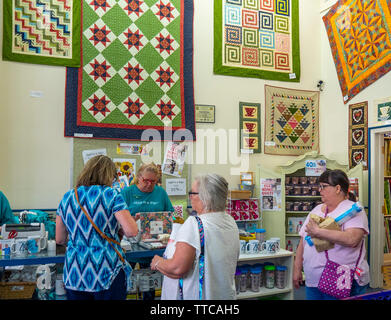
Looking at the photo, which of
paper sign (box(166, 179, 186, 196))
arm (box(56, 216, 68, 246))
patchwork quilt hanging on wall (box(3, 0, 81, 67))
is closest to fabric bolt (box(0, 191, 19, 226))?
arm (box(56, 216, 68, 246))

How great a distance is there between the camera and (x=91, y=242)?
1.94 meters

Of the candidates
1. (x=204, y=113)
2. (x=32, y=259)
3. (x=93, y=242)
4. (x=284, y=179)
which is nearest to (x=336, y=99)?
(x=284, y=179)

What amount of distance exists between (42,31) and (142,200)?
2.25m

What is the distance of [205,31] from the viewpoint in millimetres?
4812

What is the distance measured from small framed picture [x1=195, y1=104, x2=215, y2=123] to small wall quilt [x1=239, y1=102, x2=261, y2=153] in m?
0.41

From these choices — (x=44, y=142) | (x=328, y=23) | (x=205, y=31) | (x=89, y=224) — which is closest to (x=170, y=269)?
(x=89, y=224)

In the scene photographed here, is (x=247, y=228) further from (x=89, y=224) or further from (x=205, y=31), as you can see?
(x=89, y=224)

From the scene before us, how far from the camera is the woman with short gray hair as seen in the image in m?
1.62

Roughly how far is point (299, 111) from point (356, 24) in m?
1.33

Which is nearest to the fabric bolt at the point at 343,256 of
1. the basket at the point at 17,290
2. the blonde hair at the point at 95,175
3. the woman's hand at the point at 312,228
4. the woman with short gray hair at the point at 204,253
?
the woman's hand at the point at 312,228

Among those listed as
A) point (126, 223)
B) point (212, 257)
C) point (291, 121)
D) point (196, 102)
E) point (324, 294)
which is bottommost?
point (324, 294)

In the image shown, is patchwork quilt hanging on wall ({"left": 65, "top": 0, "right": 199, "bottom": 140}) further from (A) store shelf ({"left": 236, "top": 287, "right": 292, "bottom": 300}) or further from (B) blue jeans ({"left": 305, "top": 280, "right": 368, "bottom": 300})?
(B) blue jeans ({"left": 305, "top": 280, "right": 368, "bottom": 300})

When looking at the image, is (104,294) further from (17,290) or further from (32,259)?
(17,290)

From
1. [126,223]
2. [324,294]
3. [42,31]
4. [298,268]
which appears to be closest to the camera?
[126,223]
